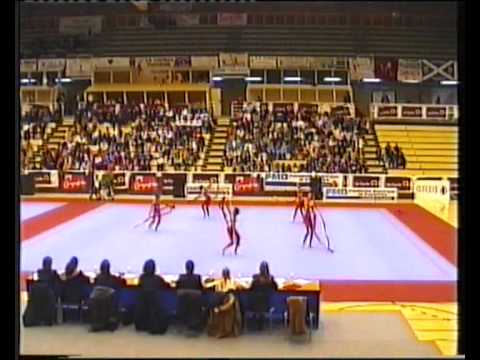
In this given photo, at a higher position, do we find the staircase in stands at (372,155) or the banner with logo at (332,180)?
the staircase in stands at (372,155)

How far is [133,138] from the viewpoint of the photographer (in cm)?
460

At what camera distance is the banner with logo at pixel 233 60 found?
396 cm

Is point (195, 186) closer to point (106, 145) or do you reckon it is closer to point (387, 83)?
point (106, 145)

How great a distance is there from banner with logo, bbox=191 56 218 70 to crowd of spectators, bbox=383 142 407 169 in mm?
1619

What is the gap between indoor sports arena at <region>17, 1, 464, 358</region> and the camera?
3.53 m

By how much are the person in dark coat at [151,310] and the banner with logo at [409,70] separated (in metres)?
2.01

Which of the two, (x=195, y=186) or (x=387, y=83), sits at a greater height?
(x=387, y=83)

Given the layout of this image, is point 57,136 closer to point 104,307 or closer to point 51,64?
point 51,64

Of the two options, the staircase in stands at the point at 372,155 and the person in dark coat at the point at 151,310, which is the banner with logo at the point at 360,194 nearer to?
the staircase in stands at the point at 372,155

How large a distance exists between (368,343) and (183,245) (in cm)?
191

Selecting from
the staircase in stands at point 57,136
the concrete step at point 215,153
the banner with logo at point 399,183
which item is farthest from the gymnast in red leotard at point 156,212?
the banner with logo at point 399,183

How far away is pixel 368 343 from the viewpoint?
346cm

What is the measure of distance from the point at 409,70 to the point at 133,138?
6.47ft
